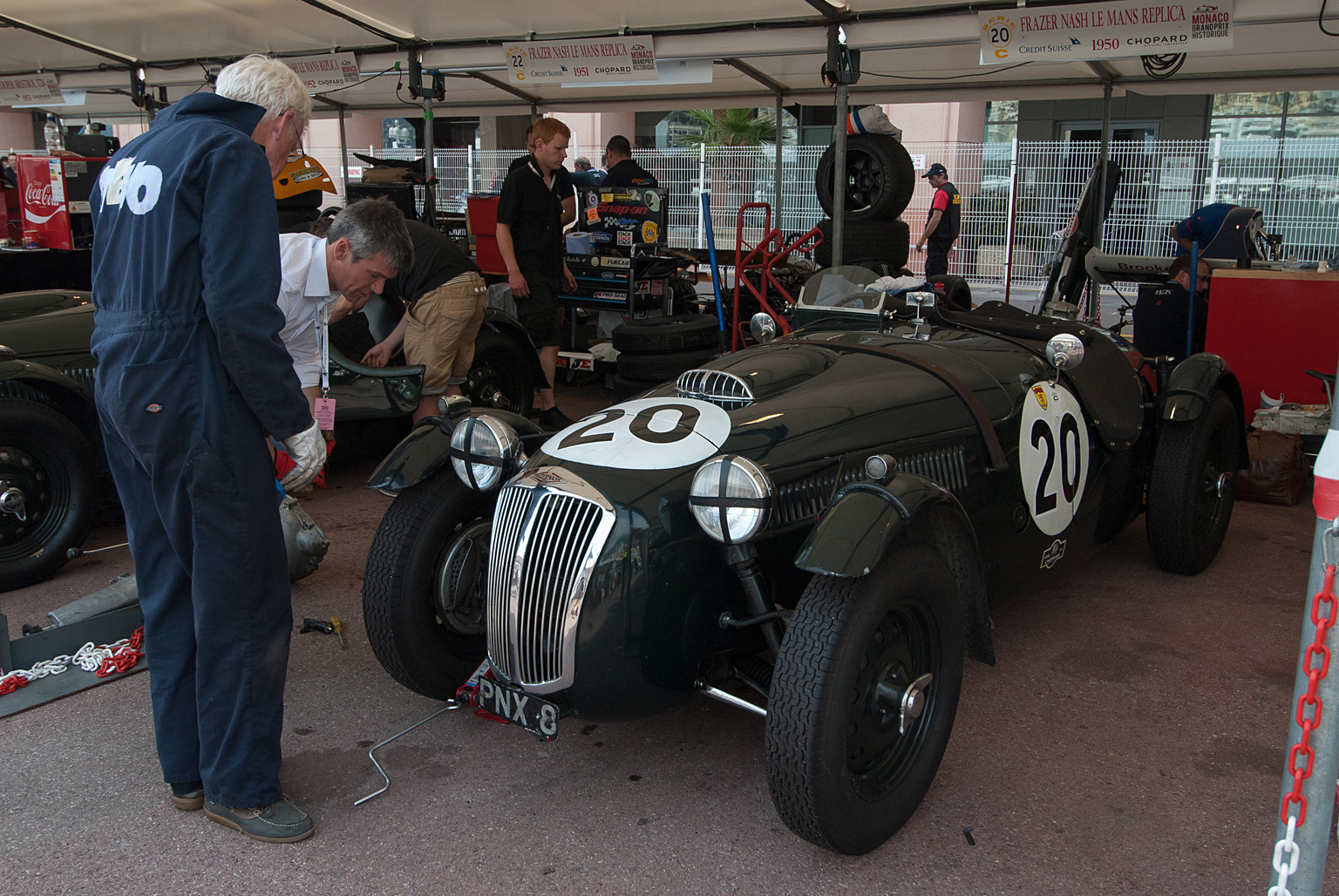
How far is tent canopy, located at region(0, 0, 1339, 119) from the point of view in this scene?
6.93 m

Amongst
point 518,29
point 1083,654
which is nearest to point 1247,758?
point 1083,654

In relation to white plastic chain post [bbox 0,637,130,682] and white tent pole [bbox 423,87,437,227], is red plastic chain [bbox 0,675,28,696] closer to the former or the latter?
white plastic chain post [bbox 0,637,130,682]

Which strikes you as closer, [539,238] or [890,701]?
[890,701]

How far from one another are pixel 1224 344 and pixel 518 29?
19.4 feet

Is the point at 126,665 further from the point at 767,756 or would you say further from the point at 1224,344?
the point at 1224,344

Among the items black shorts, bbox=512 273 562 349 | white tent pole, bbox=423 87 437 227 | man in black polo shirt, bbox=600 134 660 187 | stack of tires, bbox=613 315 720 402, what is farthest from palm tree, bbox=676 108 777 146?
stack of tires, bbox=613 315 720 402

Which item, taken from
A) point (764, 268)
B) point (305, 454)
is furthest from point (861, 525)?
point (764, 268)

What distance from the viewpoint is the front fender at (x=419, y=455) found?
286 cm

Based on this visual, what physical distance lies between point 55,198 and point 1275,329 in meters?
7.87

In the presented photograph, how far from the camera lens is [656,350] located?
630 cm

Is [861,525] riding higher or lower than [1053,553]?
higher

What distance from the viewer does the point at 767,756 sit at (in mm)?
2215

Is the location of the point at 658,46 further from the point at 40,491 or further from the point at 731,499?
the point at 731,499

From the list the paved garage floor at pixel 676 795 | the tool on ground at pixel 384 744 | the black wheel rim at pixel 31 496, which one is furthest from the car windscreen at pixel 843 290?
the black wheel rim at pixel 31 496
